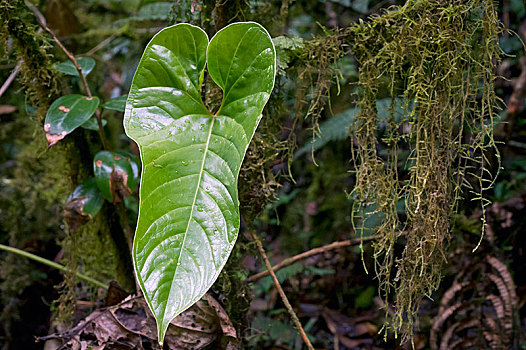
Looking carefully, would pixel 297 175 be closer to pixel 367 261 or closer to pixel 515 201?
pixel 367 261

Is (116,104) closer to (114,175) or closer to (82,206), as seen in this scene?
(114,175)

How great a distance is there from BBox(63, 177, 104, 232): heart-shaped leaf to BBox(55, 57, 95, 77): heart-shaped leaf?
354 millimetres

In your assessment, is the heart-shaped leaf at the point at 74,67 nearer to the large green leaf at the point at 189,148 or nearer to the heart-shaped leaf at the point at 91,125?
the heart-shaped leaf at the point at 91,125

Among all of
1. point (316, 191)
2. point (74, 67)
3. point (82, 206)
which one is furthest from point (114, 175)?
point (316, 191)

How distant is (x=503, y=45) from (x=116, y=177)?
6.81 feet

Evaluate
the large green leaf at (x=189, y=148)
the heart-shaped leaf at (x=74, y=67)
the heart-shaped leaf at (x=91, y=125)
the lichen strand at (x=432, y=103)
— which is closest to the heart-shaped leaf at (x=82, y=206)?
the heart-shaped leaf at (x=91, y=125)

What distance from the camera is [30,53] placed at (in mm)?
Result: 1145

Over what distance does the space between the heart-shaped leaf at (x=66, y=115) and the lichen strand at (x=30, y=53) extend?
0.10 metres

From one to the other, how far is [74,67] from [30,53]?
123mm

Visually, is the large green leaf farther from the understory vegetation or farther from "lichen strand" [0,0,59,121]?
"lichen strand" [0,0,59,121]

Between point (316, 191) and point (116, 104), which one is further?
point (316, 191)

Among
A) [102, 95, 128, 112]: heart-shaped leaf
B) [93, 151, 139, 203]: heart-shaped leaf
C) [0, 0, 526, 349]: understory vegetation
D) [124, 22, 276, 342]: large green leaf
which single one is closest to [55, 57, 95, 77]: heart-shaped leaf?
[0, 0, 526, 349]: understory vegetation

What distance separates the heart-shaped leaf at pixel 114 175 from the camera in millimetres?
1138

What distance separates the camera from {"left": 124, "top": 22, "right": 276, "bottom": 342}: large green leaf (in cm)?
68
